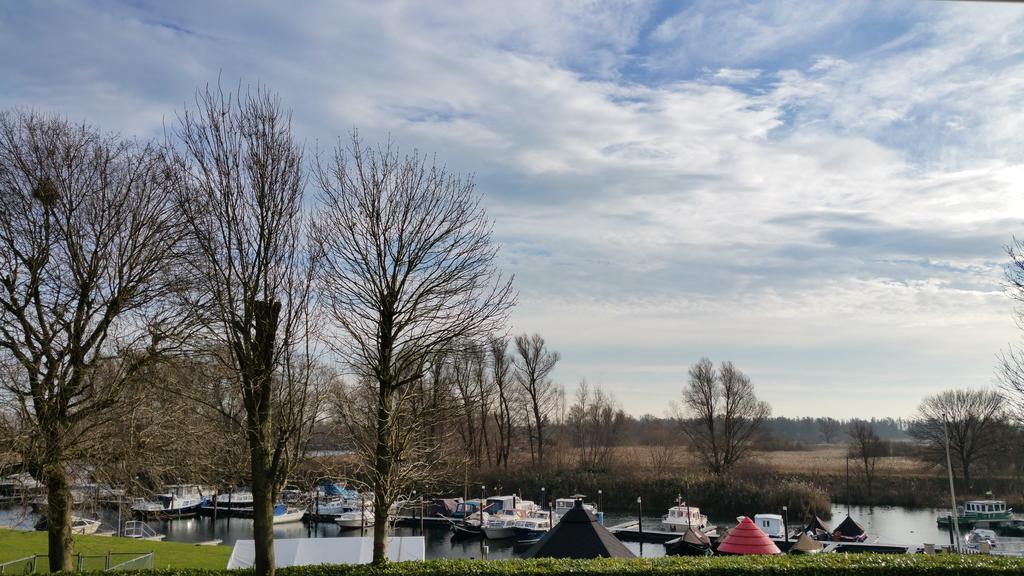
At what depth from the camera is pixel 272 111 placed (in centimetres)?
1154

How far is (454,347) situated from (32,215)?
8.49m

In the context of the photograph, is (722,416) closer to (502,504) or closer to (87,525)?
(502,504)

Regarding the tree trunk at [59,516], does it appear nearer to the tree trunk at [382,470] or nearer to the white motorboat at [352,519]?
the tree trunk at [382,470]

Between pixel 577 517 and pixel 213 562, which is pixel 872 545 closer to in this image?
pixel 577 517

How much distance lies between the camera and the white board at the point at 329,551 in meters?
17.2

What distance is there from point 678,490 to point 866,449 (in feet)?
53.9

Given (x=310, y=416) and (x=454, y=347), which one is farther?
(x=454, y=347)

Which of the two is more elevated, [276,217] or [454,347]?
[276,217]

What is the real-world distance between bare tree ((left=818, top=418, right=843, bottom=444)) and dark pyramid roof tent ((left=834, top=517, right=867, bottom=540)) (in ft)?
347

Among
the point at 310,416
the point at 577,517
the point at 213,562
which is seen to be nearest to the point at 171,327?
the point at 310,416

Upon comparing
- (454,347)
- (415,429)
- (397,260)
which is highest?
(397,260)

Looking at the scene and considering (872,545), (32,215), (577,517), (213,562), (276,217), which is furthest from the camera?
(872,545)

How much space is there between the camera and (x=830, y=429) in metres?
136

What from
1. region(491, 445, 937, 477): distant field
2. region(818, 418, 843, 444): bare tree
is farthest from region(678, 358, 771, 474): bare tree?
region(818, 418, 843, 444): bare tree
